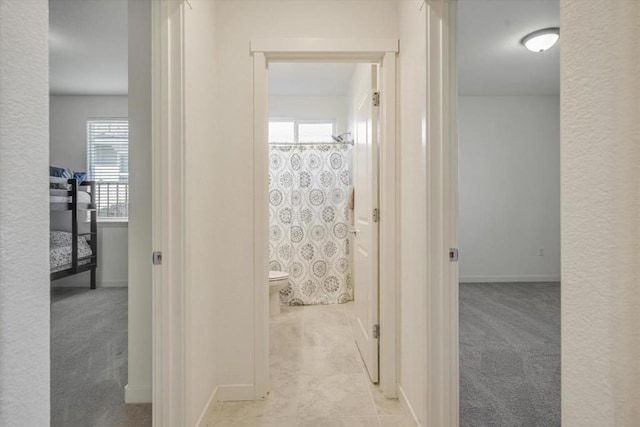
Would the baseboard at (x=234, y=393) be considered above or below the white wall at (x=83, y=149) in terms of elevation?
below

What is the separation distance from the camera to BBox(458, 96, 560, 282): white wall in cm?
497

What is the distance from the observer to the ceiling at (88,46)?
9.16 ft

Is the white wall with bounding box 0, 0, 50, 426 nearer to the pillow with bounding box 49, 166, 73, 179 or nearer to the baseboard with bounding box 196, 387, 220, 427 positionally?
the baseboard with bounding box 196, 387, 220, 427

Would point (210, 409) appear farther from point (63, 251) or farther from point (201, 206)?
point (63, 251)

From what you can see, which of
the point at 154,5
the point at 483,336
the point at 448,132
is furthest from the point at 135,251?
the point at 483,336

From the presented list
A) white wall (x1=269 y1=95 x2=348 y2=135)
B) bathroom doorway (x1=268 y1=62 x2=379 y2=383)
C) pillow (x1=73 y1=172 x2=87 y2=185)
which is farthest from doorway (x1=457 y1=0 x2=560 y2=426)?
pillow (x1=73 y1=172 x2=87 y2=185)

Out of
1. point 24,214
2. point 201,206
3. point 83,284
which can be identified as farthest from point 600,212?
point 83,284

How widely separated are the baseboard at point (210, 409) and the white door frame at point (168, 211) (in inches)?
11.6

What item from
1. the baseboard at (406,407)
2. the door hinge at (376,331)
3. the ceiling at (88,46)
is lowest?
the baseboard at (406,407)

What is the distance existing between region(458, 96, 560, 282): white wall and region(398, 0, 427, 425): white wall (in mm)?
3353

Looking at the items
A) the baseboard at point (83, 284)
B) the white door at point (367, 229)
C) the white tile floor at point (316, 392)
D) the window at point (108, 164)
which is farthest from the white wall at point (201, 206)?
the window at point (108, 164)

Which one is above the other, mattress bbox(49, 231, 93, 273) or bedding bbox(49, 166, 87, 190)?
bedding bbox(49, 166, 87, 190)

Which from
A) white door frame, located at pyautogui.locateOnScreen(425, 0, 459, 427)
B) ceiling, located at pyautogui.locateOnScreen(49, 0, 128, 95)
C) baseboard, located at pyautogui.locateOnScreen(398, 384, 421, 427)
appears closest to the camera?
white door frame, located at pyautogui.locateOnScreen(425, 0, 459, 427)

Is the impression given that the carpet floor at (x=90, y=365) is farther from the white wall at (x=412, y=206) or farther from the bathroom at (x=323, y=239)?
the white wall at (x=412, y=206)
